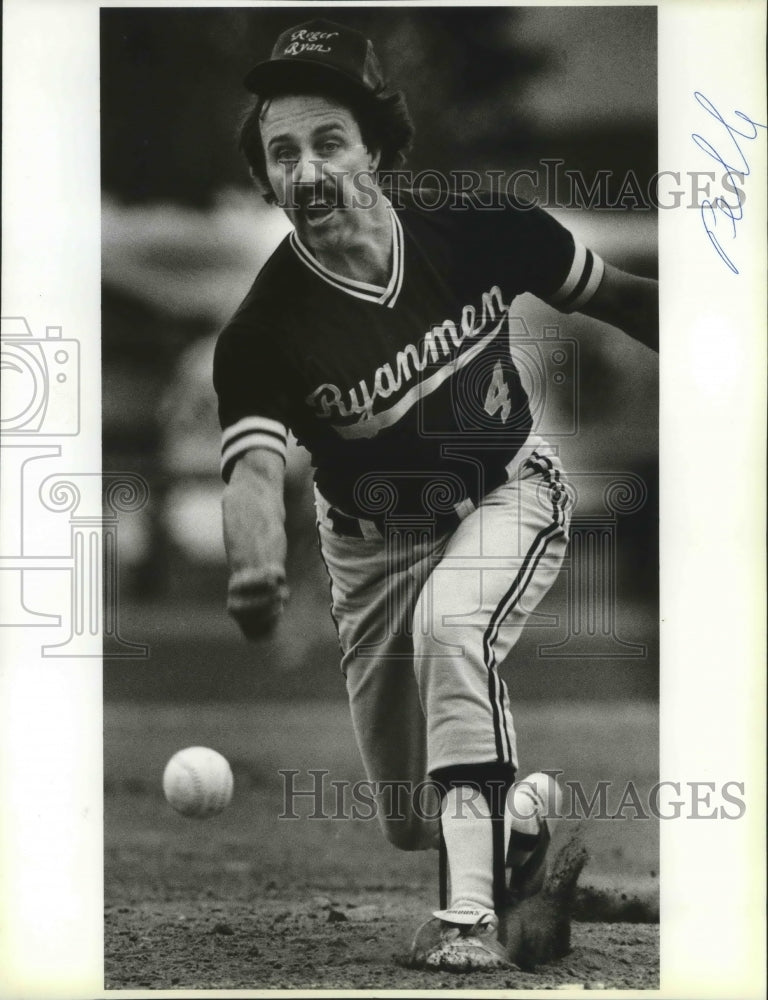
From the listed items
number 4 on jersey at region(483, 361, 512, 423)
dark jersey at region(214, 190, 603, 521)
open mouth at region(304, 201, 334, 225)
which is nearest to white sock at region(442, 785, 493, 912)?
dark jersey at region(214, 190, 603, 521)

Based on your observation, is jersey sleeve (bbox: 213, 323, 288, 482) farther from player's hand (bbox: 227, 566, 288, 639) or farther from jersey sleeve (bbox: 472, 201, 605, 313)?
jersey sleeve (bbox: 472, 201, 605, 313)

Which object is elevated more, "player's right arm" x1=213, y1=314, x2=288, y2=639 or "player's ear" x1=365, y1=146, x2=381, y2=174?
"player's ear" x1=365, y1=146, x2=381, y2=174

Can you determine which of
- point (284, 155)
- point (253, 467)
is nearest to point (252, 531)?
point (253, 467)

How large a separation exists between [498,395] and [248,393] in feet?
2.11

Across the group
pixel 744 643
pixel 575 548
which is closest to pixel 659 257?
pixel 575 548

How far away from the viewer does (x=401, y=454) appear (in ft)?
10.9

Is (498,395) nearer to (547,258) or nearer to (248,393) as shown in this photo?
(547,258)

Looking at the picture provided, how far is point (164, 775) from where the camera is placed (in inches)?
132

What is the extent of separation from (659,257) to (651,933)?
5.76 ft

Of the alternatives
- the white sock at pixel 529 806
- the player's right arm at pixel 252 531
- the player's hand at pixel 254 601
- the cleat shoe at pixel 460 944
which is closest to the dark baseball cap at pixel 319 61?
the player's right arm at pixel 252 531

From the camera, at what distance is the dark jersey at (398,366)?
3324 millimetres

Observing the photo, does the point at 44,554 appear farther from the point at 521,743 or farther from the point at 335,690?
the point at 521,743

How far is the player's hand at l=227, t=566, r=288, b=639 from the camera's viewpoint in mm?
3355
